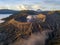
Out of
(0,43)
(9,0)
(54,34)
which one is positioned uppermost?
(9,0)

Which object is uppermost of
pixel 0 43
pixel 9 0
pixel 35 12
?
pixel 9 0

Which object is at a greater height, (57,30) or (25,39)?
(57,30)

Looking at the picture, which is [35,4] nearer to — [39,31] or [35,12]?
[35,12]

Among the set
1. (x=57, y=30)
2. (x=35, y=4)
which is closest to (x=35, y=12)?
(x=35, y=4)

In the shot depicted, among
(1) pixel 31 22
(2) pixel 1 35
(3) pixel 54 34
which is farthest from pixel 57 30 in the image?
(2) pixel 1 35

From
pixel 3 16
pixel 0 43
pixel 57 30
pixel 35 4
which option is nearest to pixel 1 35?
pixel 0 43

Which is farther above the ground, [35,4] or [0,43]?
[35,4]

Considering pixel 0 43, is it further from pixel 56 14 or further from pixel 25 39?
pixel 56 14
